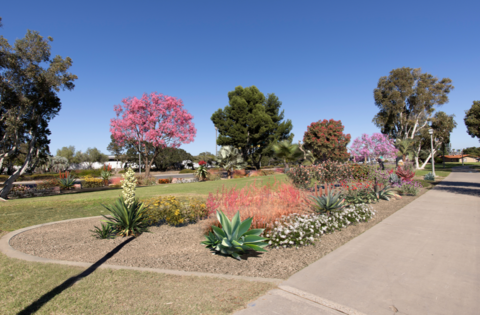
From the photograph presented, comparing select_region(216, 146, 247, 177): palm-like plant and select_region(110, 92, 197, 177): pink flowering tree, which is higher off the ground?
select_region(110, 92, 197, 177): pink flowering tree

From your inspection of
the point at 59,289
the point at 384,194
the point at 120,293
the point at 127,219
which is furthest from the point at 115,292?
the point at 384,194

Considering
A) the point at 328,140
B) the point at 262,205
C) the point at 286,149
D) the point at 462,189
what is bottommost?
the point at 462,189

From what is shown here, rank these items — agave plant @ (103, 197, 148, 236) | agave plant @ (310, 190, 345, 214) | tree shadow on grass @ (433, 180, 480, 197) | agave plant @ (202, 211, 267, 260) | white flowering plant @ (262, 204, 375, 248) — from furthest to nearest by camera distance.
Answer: tree shadow on grass @ (433, 180, 480, 197) → agave plant @ (310, 190, 345, 214) → agave plant @ (103, 197, 148, 236) → white flowering plant @ (262, 204, 375, 248) → agave plant @ (202, 211, 267, 260)

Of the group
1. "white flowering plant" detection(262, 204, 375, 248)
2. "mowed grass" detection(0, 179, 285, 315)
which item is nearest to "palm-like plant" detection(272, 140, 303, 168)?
"white flowering plant" detection(262, 204, 375, 248)

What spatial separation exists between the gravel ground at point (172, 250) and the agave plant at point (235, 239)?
0.14m

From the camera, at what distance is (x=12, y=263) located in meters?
4.21

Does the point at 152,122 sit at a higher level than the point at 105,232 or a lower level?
higher

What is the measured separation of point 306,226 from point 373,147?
90.1ft

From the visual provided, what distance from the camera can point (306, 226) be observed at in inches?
211

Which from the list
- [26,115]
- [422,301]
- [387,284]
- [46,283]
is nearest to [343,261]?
[387,284]

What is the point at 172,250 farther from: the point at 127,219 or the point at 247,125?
the point at 247,125

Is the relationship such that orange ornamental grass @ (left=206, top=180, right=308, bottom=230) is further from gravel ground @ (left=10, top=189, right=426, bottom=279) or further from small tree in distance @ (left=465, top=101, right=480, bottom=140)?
small tree in distance @ (left=465, top=101, right=480, bottom=140)

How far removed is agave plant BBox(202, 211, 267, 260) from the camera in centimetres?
432

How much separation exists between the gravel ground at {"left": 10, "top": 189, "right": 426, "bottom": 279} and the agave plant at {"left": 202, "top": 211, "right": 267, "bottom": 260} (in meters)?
0.14
